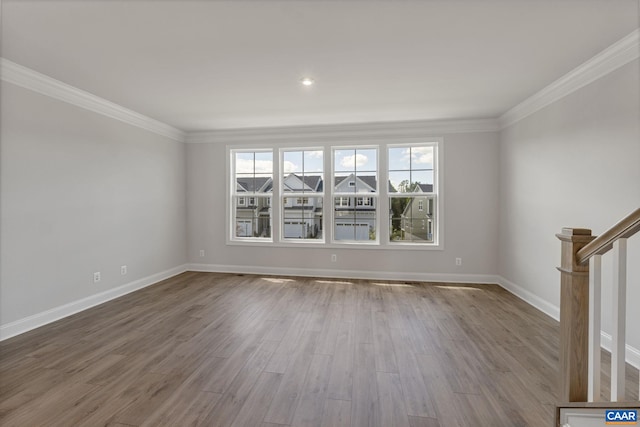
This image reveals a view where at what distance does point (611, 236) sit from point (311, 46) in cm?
236

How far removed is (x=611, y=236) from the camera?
4.00 ft

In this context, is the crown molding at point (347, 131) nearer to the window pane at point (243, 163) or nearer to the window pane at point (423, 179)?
the window pane at point (243, 163)

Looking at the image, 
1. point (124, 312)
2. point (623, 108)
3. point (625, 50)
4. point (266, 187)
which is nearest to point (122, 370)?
point (124, 312)

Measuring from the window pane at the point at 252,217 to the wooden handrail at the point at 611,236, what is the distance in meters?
4.67

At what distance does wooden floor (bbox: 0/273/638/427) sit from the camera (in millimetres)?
1796

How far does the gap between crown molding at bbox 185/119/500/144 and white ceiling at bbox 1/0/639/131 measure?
2.99 feet

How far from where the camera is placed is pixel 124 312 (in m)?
3.47

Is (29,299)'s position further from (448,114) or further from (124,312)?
(448,114)

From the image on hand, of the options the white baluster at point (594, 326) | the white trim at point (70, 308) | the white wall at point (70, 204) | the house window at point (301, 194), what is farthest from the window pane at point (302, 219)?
the white baluster at point (594, 326)

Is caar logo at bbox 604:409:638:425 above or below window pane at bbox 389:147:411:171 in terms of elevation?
below

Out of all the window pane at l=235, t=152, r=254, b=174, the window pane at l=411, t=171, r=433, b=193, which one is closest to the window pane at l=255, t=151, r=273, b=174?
the window pane at l=235, t=152, r=254, b=174

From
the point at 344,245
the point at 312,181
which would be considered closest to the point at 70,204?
the point at 312,181

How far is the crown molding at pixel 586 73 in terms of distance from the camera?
7.71 ft

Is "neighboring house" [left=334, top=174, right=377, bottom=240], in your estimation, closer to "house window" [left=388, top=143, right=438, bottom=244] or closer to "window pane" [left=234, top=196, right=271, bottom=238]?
"house window" [left=388, top=143, right=438, bottom=244]
